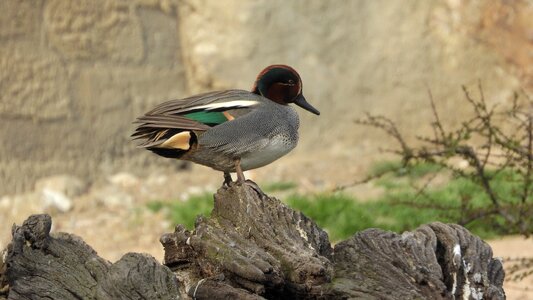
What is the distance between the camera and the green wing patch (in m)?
3.38

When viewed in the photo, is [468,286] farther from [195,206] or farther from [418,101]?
[418,101]

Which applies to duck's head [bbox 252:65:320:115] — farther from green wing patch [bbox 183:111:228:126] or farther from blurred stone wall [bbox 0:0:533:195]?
blurred stone wall [bbox 0:0:533:195]

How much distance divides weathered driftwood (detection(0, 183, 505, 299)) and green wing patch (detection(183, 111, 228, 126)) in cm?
34

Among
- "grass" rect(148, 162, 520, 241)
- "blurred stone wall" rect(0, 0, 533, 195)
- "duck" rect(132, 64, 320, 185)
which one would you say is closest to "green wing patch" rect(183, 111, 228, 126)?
"duck" rect(132, 64, 320, 185)

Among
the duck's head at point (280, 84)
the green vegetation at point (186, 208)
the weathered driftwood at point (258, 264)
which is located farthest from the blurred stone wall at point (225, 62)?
the weathered driftwood at point (258, 264)

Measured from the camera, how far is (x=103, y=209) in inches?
305

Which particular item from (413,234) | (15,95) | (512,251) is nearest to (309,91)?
(15,95)

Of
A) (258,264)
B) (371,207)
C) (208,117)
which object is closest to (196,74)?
(371,207)

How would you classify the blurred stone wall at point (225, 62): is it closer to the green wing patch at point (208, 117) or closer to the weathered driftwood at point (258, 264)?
the green wing patch at point (208, 117)

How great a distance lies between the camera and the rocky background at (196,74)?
777cm

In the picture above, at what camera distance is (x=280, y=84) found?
359 centimetres

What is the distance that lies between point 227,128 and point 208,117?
8cm

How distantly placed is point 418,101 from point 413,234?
20.5 feet

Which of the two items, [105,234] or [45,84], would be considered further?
[45,84]
